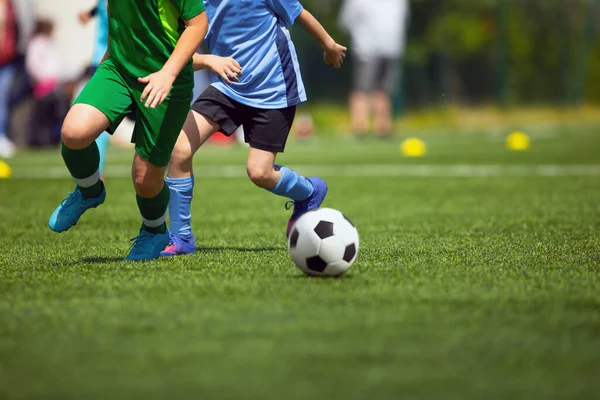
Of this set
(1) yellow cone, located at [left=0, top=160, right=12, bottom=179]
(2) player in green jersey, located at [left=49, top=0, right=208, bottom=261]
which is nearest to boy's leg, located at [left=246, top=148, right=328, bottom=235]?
(2) player in green jersey, located at [left=49, top=0, right=208, bottom=261]

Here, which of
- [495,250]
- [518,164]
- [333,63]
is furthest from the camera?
[518,164]

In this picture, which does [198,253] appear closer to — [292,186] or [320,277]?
[292,186]

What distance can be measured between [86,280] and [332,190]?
4912 millimetres

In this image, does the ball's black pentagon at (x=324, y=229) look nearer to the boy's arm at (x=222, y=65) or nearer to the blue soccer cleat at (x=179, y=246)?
the boy's arm at (x=222, y=65)

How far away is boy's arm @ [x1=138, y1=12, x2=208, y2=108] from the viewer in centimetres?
436

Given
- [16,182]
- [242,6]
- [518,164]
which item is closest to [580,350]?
[242,6]

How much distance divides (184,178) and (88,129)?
875mm

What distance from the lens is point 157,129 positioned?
4.67 metres

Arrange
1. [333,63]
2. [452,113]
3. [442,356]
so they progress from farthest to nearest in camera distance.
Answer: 1. [452,113]
2. [333,63]
3. [442,356]

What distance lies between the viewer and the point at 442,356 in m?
2.90

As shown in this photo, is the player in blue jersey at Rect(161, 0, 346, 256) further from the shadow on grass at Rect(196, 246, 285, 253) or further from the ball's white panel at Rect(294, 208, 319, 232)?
the ball's white panel at Rect(294, 208, 319, 232)

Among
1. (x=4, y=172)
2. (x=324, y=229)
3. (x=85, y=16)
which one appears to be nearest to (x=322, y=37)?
(x=324, y=229)

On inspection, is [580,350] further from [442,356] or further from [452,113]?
[452,113]

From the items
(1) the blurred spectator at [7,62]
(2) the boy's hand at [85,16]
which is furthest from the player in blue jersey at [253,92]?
(1) the blurred spectator at [7,62]
